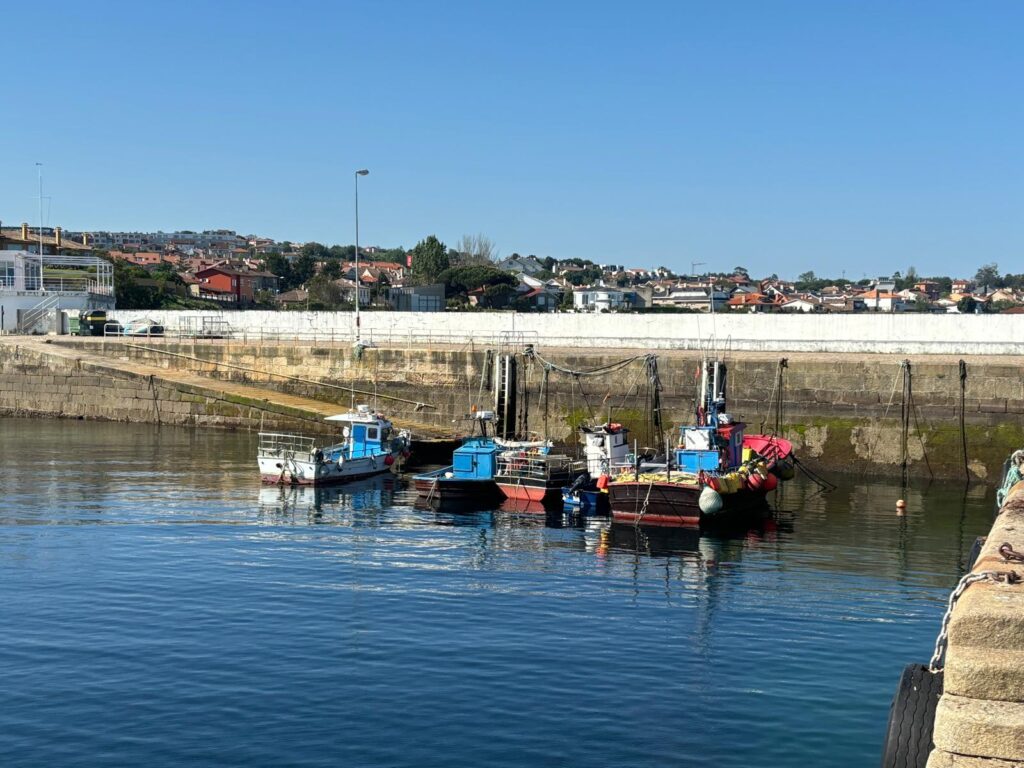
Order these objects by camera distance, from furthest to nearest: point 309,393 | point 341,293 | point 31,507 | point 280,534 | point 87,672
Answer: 1. point 341,293
2. point 309,393
3. point 31,507
4. point 280,534
5. point 87,672

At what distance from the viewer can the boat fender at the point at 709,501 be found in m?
29.8

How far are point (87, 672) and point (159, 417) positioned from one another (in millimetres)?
36159

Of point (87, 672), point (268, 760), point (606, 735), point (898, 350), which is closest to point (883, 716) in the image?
point (606, 735)

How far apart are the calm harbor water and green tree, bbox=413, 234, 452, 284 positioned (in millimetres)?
93810

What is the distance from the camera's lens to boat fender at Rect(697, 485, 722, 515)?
2983 cm

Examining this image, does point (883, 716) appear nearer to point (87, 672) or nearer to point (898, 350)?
point (87, 672)

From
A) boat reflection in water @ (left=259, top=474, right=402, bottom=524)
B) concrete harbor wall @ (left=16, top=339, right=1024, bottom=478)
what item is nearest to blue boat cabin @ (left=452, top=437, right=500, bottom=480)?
boat reflection in water @ (left=259, top=474, right=402, bottom=524)

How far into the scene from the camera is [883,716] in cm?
1515

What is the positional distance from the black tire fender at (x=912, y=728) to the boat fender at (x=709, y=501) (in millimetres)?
21872

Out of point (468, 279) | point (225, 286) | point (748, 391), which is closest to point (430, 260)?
point (468, 279)

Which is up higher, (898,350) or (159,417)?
(898,350)

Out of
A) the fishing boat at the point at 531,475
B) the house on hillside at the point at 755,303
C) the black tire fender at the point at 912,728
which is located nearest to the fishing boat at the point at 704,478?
the fishing boat at the point at 531,475

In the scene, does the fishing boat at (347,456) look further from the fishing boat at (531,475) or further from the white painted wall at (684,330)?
the white painted wall at (684,330)

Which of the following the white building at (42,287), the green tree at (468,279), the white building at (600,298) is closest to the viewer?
the white building at (42,287)
